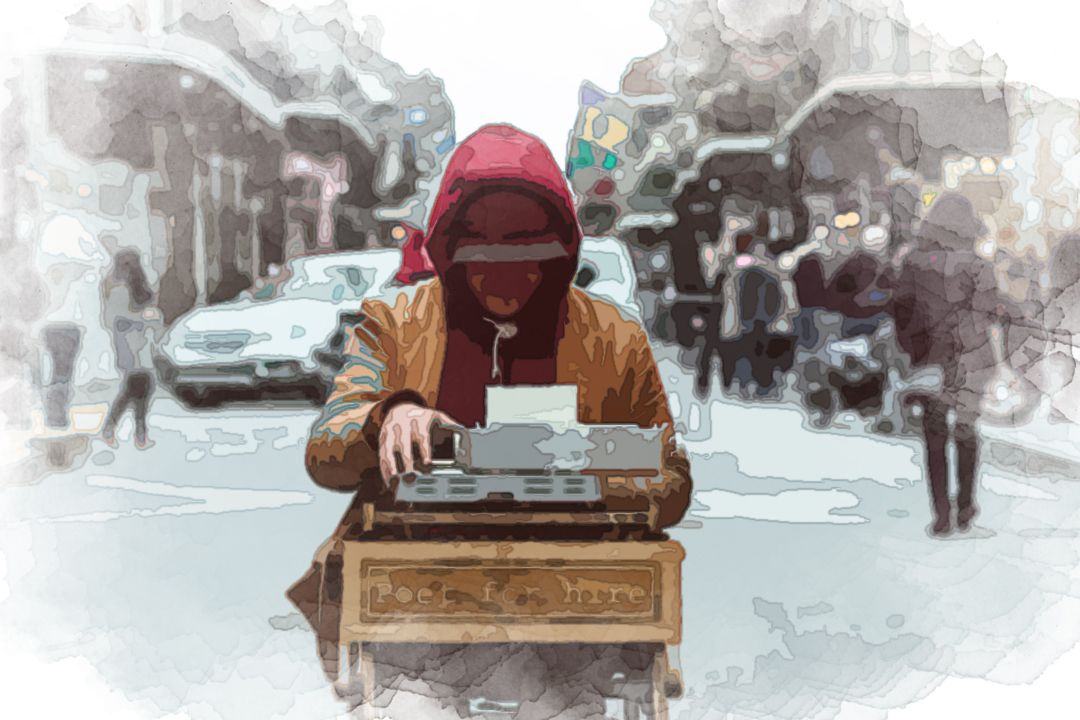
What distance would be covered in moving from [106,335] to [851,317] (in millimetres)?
1689

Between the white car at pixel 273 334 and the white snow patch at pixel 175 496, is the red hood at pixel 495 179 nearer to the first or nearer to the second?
the white car at pixel 273 334

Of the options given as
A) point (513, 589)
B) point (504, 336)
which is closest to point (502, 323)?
point (504, 336)

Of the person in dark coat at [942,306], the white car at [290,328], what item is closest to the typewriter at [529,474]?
the white car at [290,328]

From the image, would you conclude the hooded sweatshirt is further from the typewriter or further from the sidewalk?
the sidewalk

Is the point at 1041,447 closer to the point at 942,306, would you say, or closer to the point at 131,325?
the point at 942,306

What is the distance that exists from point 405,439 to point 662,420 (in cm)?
46

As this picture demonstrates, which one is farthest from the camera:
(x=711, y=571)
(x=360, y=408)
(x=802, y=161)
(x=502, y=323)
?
(x=802, y=161)

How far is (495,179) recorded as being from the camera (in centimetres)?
135

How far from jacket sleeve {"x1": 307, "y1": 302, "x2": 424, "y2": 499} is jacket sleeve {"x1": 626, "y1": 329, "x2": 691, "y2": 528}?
38 cm

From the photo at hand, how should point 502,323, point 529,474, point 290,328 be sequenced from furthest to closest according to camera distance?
point 290,328 < point 502,323 < point 529,474

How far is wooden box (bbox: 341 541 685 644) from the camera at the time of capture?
1186 millimetres

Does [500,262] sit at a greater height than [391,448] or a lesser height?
greater

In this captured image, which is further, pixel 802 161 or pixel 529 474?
pixel 802 161

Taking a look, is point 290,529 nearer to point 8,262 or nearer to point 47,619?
point 47,619
